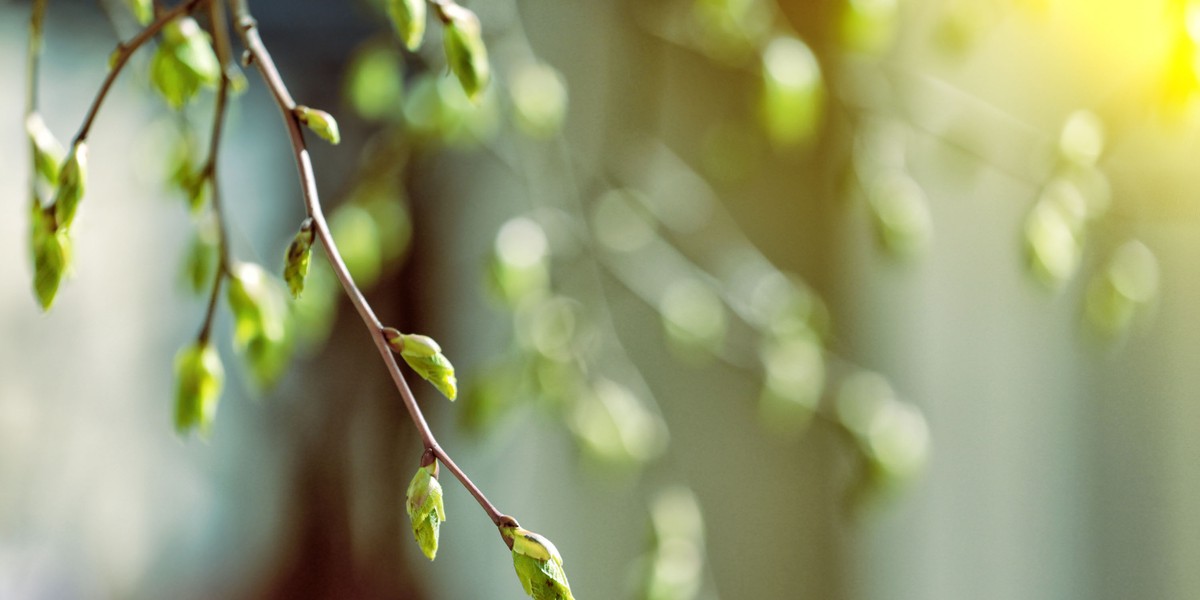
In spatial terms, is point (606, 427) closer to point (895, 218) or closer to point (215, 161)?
point (895, 218)

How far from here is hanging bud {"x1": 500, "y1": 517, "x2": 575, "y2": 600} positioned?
32 cm

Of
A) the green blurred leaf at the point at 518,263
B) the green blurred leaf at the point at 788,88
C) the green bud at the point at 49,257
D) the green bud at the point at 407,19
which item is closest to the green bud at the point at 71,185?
the green bud at the point at 49,257

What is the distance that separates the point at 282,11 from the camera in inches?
43.8

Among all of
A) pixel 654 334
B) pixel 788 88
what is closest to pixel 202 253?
pixel 788 88

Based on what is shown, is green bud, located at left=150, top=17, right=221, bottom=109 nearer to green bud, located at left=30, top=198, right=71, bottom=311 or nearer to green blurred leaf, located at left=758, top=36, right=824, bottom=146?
green bud, located at left=30, top=198, right=71, bottom=311

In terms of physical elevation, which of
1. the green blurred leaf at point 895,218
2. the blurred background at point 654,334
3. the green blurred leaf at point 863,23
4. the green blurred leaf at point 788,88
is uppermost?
the green blurred leaf at point 863,23

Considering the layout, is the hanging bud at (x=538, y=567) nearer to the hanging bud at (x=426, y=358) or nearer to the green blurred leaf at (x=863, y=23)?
the hanging bud at (x=426, y=358)

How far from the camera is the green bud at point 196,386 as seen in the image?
0.47 m

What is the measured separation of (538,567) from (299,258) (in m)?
0.12

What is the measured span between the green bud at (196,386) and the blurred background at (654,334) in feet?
1.44

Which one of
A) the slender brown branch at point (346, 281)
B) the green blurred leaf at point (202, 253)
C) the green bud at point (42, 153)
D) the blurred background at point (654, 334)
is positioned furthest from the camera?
the blurred background at point (654, 334)

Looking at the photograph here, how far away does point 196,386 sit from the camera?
469 mm

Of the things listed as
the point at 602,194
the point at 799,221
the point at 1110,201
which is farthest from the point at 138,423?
the point at 1110,201

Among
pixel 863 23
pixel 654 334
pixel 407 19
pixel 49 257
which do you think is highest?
pixel 863 23
